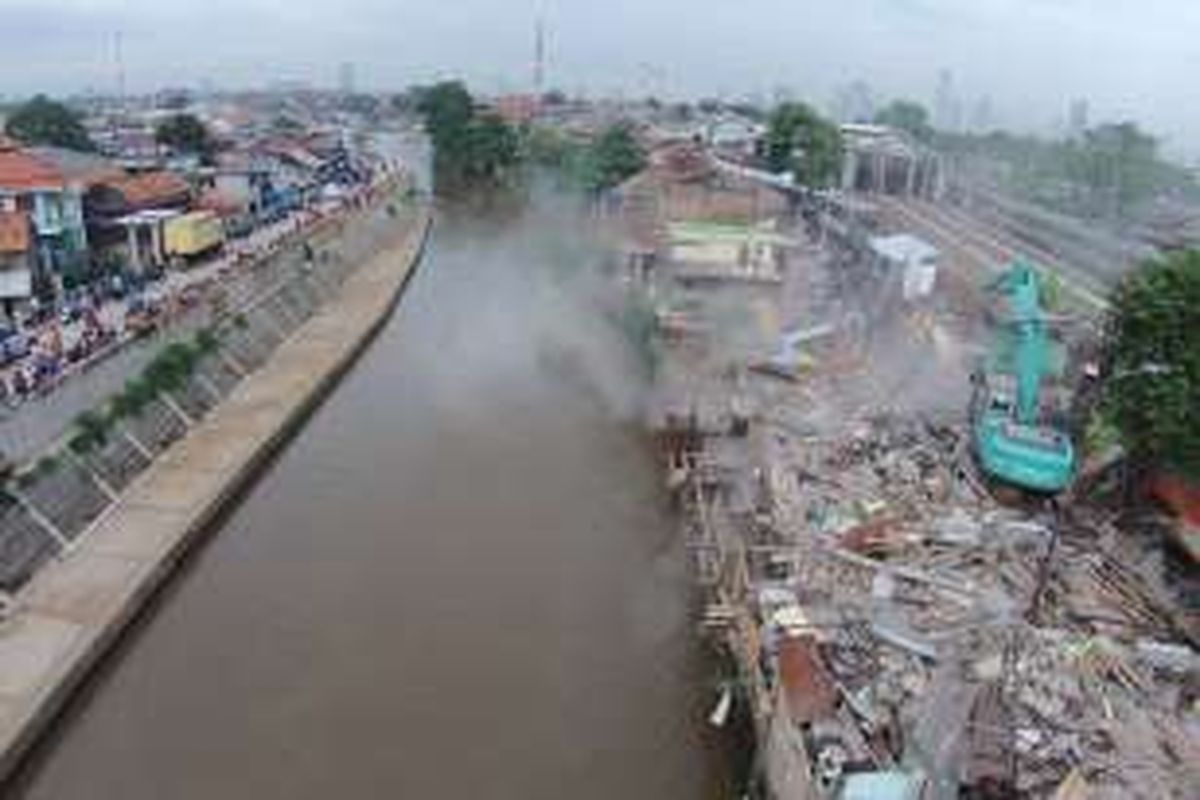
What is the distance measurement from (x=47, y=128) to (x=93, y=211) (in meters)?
27.3

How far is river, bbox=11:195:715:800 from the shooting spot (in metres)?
15.6

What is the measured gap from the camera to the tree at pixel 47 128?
60.3 metres

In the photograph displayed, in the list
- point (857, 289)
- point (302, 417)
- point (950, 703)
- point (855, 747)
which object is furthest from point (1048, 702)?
point (857, 289)

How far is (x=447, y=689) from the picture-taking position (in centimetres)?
1738

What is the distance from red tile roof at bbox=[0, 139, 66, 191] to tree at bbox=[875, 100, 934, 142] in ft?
269

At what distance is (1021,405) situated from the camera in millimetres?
24266

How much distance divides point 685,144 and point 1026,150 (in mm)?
43612

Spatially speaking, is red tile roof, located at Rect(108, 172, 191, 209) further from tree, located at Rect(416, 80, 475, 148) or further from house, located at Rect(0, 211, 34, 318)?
tree, located at Rect(416, 80, 475, 148)

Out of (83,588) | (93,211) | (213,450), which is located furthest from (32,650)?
(93,211)

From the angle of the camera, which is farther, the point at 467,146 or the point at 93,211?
the point at 467,146

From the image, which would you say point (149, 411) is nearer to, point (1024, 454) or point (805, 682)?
point (805, 682)

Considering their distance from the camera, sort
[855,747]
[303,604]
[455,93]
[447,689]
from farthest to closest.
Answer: [455,93] → [303,604] → [447,689] → [855,747]

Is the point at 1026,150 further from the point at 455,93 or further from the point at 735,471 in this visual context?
the point at 735,471

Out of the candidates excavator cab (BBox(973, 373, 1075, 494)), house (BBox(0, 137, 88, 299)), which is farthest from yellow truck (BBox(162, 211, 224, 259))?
excavator cab (BBox(973, 373, 1075, 494))
